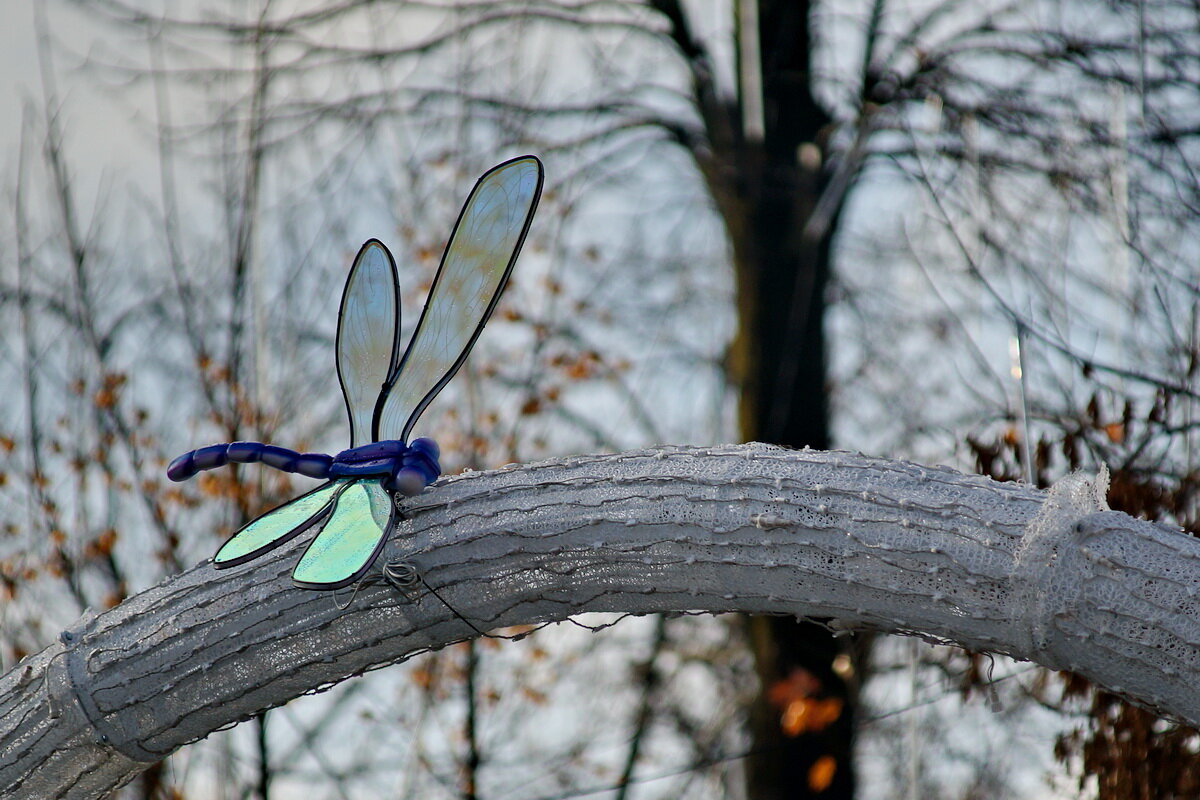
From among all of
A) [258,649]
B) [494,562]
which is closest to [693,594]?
[494,562]

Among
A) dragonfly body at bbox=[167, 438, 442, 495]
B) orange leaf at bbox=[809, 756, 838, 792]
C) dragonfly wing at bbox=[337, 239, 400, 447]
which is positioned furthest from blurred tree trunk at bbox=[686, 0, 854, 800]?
dragonfly body at bbox=[167, 438, 442, 495]

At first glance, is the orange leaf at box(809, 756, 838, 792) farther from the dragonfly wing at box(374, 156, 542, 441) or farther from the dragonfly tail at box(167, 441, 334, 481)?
the dragonfly tail at box(167, 441, 334, 481)

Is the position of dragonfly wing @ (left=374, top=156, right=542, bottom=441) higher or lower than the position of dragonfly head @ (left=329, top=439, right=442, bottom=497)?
higher

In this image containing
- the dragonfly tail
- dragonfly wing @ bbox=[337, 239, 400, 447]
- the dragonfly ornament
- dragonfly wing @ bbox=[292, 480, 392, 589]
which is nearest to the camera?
dragonfly wing @ bbox=[292, 480, 392, 589]

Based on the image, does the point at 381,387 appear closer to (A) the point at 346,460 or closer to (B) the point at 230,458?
(A) the point at 346,460

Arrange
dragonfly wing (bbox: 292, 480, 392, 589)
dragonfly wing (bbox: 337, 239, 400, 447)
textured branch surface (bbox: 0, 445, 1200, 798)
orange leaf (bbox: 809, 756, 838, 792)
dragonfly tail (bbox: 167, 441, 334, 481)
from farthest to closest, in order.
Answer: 1. orange leaf (bbox: 809, 756, 838, 792)
2. dragonfly wing (bbox: 337, 239, 400, 447)
3. dragonfly tail (bbox: 167, 441, 334, 481)
4. dragonfly wing (bbox: 292, 480, 392, 589)
5. textured branch surface (bbox: 0, 445, 1200, 798)

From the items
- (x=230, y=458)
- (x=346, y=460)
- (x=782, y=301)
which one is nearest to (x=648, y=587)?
(x=346, y=460)

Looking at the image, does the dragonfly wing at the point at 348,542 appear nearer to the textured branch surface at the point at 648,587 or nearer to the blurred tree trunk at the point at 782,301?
the textured branch surface at the point at 648,587
